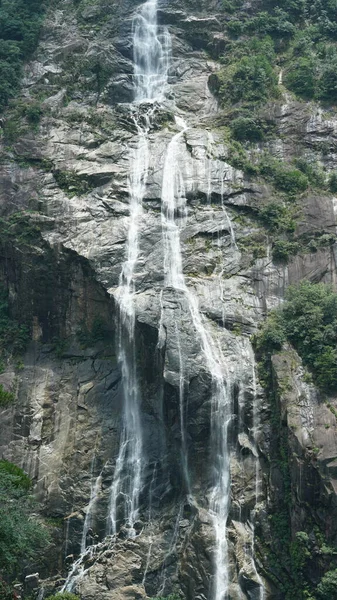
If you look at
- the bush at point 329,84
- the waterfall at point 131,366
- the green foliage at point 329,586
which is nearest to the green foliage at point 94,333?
the waterfall at point 131,366

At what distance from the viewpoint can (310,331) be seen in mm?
28984

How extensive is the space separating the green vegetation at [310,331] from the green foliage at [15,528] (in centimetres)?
1022

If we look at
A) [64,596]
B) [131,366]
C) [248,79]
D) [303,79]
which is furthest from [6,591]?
[303,79]

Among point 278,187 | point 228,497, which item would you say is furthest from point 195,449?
point 278,187

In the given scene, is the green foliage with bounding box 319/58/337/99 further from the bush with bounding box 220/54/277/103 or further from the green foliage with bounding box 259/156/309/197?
the green foliage with bounding box 259/156/309/197

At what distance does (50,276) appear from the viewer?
109 feet

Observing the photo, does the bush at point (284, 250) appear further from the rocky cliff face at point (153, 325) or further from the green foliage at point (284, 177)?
the green foliage at point (284, 177)

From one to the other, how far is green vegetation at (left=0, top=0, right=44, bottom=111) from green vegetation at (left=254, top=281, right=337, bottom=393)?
20769 mm

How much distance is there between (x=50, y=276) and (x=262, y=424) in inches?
471

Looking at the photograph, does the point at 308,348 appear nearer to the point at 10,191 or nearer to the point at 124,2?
the point at 10,191

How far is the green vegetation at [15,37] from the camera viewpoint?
137 feet

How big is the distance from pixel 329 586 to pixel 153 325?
38.6 ft

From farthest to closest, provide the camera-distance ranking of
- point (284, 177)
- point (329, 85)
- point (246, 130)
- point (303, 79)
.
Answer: point (303, 79)
point (329, 85)
point (246, 130)
point (284, 177)

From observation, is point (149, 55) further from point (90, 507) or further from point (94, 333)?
point (90, 507)
